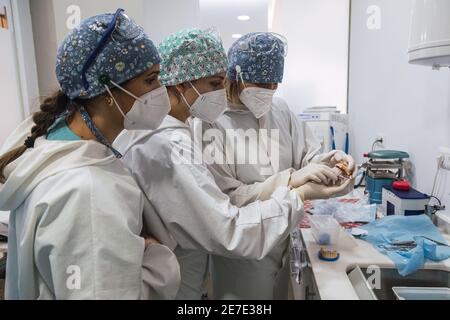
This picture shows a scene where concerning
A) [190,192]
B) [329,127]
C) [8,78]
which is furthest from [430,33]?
[8,78]

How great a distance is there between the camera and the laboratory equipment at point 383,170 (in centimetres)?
158

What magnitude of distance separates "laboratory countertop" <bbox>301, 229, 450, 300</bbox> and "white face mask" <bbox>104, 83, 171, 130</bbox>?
0.66 metres

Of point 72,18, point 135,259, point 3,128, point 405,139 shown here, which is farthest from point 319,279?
point 3,128

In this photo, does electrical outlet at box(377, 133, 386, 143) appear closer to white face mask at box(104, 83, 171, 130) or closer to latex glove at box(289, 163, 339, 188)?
latex glove at box(289, 163, 339, 188)

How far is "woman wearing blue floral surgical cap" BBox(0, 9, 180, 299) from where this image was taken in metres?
0.56

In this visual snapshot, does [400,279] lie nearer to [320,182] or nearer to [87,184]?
[320,182]

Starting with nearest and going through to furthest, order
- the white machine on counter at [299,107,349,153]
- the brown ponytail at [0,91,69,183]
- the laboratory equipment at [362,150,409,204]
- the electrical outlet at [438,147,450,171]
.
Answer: the brown ponytail at [0,91,69,183], the electrical outlet at [438,147,450,171], the laboratory equipment at [362,150,409,204], the white machine on counter at [299,107,349,153]

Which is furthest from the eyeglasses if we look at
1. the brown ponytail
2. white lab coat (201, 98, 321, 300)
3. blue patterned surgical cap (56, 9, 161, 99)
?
white lab coat (201, 98, 321, 300)

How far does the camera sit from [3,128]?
219 centimetres

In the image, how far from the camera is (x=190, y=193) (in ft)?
2.67

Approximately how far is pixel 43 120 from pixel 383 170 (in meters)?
1.58

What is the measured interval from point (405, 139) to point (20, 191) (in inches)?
71.0

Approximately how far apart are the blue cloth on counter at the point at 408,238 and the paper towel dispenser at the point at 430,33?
1.97 feet

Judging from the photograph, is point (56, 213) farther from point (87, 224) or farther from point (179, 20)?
point (179, 20)
